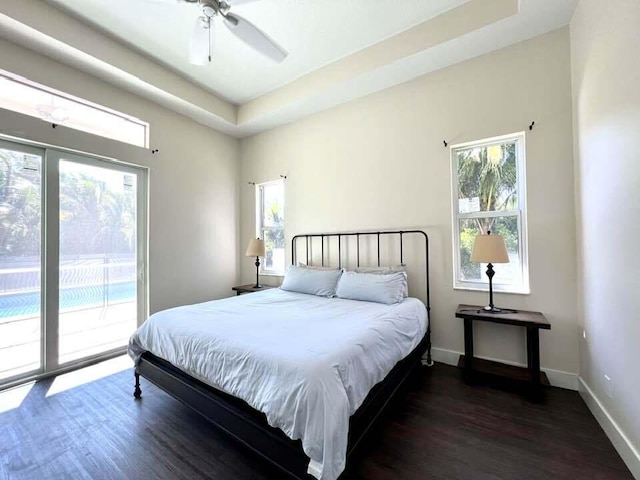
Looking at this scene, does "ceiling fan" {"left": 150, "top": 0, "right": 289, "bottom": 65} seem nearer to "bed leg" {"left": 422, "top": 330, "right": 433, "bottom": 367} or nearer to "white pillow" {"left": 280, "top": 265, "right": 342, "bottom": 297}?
"white pillow" {"left": 280, "top": 265, "right": 342, "bottom": 297}

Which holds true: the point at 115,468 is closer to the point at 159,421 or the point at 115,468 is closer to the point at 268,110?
the point at 159,421

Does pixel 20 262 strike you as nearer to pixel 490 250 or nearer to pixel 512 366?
pixel 490 250

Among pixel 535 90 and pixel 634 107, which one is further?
pixel 535 90

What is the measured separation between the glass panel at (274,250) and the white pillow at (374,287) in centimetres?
159

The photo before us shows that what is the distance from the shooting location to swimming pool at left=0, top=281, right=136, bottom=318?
98.7 inches

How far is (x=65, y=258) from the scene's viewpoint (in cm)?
282

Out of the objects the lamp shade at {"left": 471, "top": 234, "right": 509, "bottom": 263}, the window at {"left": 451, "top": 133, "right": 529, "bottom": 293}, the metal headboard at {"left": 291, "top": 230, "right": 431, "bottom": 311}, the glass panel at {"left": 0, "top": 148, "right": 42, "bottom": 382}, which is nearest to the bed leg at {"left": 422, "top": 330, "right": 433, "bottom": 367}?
the metal headboard at {"left": 291, "top": 230, "right": 431, "bottom": 311}

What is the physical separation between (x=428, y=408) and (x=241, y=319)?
1591 mm

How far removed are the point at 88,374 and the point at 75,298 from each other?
0.79 m

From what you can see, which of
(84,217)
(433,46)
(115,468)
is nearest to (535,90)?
(433,46)

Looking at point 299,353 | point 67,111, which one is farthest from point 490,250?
point 67,111

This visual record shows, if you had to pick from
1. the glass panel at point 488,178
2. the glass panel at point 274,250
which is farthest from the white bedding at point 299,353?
the glass panel at point 274,250

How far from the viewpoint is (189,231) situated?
155 inches

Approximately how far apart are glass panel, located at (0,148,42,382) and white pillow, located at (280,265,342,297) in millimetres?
2461
